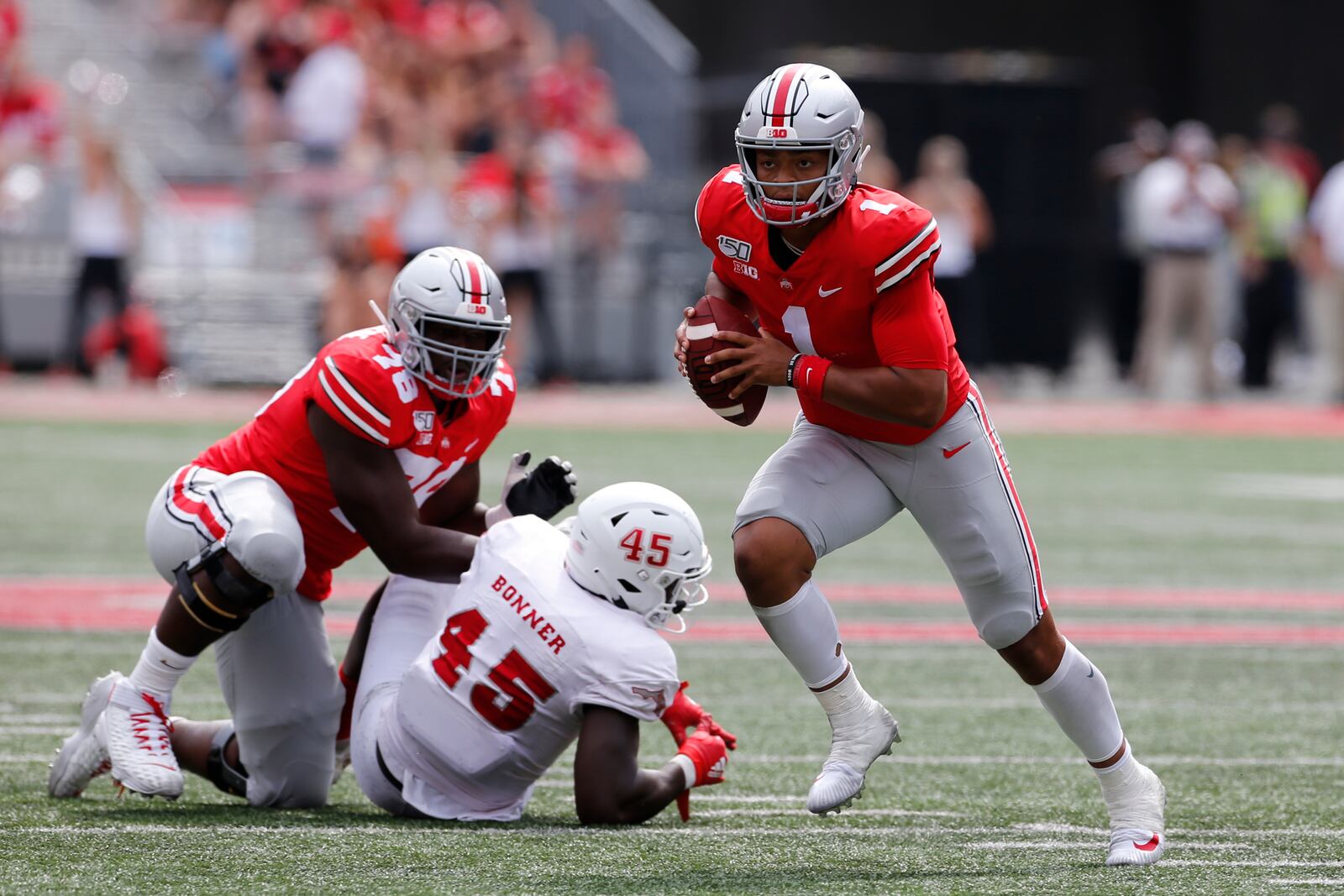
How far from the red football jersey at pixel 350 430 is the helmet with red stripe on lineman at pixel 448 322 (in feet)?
0.18

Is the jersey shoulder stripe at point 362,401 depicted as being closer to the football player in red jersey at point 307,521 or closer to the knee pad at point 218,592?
the football player in red jersey at point 307,521

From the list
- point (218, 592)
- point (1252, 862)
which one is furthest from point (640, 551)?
point (1252, 862)

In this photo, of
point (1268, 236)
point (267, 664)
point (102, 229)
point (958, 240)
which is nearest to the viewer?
point (267, 664)

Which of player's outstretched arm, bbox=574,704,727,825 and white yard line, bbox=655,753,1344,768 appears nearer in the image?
player's outstretched arm, bbox=574,704,727,825

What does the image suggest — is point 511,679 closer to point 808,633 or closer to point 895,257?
point 808,633

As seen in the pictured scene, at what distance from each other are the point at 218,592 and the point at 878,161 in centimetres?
1217

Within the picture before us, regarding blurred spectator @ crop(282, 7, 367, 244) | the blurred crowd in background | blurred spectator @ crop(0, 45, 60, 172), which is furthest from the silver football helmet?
blurred spectator @ crop(0, 45, 60, 172)

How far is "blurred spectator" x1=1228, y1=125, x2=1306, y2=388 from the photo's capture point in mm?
18969

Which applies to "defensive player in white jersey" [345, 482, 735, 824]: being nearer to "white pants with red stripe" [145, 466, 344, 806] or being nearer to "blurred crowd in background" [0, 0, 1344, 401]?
"white pants with red stripe" [145, 466, 344, 806]

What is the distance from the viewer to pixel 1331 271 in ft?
55.3

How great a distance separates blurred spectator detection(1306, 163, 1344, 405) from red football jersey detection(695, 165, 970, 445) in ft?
42.0

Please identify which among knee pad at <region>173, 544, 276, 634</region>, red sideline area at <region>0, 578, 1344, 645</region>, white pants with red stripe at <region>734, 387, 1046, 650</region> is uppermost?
white pants with red stripe at <region>734, 387, 1046, 650</region>

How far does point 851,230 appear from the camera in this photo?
4348mm

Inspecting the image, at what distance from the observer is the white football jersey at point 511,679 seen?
14.7 feet
